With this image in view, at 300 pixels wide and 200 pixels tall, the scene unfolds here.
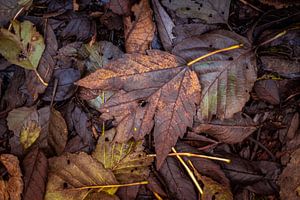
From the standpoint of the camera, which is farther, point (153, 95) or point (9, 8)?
point (9, 8)

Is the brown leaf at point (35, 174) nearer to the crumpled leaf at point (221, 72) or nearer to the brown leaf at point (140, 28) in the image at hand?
the brown leaf at point (140, 28)

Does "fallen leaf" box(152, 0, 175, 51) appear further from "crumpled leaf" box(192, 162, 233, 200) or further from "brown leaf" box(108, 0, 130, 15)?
"crumpled leaf" box(192, 162, 233, 200)

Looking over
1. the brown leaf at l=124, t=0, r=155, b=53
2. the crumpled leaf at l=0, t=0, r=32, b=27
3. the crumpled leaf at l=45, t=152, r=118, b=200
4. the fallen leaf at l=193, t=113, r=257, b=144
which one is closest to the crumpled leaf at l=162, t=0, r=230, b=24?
the brown leaf at l=124, t=0, r=155, b=53

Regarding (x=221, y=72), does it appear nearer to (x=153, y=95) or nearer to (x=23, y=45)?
(x=153, y=95)

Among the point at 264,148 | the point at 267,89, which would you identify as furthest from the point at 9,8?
the point at 264,148

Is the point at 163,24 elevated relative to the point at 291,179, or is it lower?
elevated

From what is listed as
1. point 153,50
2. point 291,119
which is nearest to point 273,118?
point 291,119

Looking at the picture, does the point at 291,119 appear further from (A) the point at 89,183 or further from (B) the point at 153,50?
(A) the point at 89,183

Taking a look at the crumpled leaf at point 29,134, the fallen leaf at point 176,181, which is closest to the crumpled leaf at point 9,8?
the crumpled leaf at point 29,134

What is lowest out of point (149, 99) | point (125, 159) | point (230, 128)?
point (125, 159)
